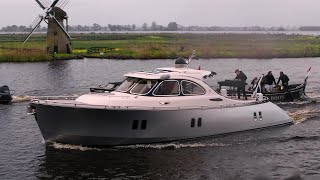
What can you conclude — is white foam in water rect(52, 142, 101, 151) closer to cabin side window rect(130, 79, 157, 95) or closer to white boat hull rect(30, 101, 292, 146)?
white boat hull rect(30, 101, 292, 146)

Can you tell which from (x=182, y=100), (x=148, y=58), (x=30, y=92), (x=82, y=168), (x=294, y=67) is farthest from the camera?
(x=148, y=58)

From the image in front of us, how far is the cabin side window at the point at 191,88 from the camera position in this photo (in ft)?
74.6

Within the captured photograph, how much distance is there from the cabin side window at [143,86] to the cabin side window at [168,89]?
1.05 feet

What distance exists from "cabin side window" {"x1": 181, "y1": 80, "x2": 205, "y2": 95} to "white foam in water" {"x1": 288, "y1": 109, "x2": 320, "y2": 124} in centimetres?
875

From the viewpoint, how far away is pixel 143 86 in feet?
73.2

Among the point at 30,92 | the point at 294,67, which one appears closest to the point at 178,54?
the point at 294,67

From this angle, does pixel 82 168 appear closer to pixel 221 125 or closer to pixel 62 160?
pixel 62 160

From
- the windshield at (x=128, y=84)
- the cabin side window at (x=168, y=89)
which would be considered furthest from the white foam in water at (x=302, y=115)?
the windshield at (x=128, y=84)

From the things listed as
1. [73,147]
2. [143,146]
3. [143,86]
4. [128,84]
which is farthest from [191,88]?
[73,147]

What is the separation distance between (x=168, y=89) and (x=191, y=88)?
127 cm

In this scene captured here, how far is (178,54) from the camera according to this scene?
84312mm

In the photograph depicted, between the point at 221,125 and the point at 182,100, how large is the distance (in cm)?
256

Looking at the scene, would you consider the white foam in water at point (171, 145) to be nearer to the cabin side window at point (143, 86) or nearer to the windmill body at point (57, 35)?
the cabin side window at point (143, 86)

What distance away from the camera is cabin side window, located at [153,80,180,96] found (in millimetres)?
22175
